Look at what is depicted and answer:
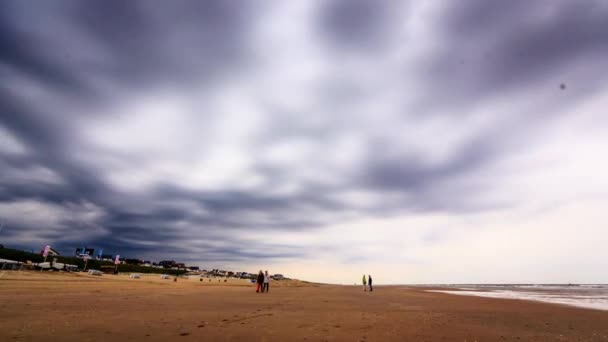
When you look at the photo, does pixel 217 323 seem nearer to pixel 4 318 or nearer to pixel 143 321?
pixel 143 321

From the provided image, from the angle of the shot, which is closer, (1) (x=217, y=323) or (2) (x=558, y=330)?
(1) (x=217, y=323)

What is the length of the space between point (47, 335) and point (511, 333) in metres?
14.3

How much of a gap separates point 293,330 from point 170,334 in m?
3.65

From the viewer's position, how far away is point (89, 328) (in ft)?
29.9

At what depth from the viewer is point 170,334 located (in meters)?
8.68

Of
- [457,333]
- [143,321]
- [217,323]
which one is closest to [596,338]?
[457,333]

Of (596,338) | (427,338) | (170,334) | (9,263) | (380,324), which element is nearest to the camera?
(170,334)

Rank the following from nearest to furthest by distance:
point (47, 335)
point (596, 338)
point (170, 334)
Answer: point (47, 335) < point (170, 334) < point (596, 338)

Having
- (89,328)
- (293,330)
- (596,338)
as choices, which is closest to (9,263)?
(89,328)

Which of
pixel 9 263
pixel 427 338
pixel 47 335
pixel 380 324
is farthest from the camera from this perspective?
pixel 9 263

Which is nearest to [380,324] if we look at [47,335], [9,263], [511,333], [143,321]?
[511,333]

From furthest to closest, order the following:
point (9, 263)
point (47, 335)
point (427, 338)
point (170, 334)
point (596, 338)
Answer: point (9, 263)
point (596, 338)
point (427, 338)
point (170, 334)
point (47, 335)

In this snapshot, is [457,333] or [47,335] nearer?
[47,335]

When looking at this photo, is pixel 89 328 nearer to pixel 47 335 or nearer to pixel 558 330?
pixel 47 335
